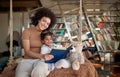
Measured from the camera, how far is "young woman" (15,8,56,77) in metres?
2.11

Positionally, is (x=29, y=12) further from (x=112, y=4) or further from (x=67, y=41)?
(x=112, y=4)

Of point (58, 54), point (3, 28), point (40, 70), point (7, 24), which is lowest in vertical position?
point (40, 70)

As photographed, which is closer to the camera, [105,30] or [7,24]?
[105,30]

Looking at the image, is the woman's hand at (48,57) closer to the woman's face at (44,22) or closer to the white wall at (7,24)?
the woman's face at (44,22)

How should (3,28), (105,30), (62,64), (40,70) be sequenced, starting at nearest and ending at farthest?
(40,70) < (62,64) < (105,30) < (3,28)

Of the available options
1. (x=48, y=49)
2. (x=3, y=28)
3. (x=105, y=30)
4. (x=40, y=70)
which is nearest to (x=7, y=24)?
(x=3, y=28)

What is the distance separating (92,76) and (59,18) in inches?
156

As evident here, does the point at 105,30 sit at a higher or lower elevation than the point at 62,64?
higher

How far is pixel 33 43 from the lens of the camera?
2.18 meters

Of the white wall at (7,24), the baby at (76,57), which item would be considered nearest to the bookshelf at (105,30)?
the white wall at (7,24)

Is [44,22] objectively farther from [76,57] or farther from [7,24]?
[7,24]

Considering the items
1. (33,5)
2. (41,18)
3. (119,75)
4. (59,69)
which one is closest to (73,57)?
(59,69)

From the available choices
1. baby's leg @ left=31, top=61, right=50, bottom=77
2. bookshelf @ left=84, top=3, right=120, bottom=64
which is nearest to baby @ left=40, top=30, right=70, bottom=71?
baby's leg @ left=31, top=61, right=50, bottom=77

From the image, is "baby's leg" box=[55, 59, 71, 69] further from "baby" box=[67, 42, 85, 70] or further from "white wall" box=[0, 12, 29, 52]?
"white wall" box=[0, 12, 29, 52]
